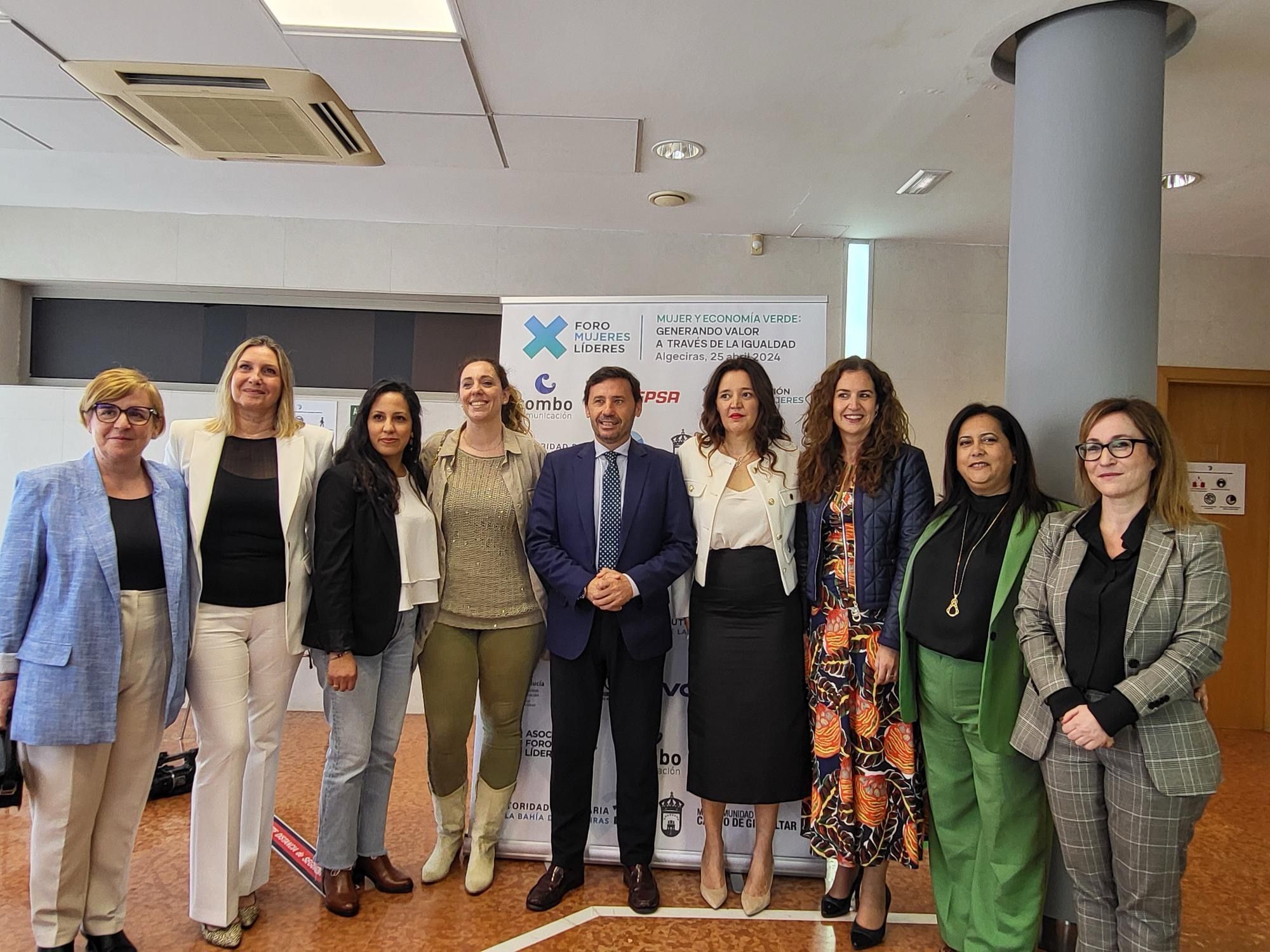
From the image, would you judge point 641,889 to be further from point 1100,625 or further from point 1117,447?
point 1117,447

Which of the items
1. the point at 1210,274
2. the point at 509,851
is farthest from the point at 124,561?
the point at 1210,274

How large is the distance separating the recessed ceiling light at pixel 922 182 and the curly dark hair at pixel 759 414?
161 cm

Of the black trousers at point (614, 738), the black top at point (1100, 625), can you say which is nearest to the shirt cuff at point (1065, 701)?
the black top at point (1100, 625)

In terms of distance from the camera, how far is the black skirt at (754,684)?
8.17 ft

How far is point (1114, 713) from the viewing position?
180 centimetres

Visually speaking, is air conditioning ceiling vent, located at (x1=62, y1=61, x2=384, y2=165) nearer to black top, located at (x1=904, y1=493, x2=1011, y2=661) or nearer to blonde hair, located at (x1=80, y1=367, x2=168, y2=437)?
blonde hair, located at (x1=80, y1=367, x2=168, y2=437)

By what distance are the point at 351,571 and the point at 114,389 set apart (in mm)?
774

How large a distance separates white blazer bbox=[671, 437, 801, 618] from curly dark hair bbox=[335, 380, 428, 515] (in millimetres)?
872

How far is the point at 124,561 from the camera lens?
2.11 metres

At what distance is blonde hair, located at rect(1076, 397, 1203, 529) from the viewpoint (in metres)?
1.87

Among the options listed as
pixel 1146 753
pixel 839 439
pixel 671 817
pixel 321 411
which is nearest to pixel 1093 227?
pixel 839 439

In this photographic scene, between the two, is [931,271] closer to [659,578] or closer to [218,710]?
[659,578]

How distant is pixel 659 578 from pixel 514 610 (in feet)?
1.61

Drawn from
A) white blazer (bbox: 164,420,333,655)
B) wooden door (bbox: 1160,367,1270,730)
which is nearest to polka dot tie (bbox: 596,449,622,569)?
white blazer (bbox: 164,420,333,655)
